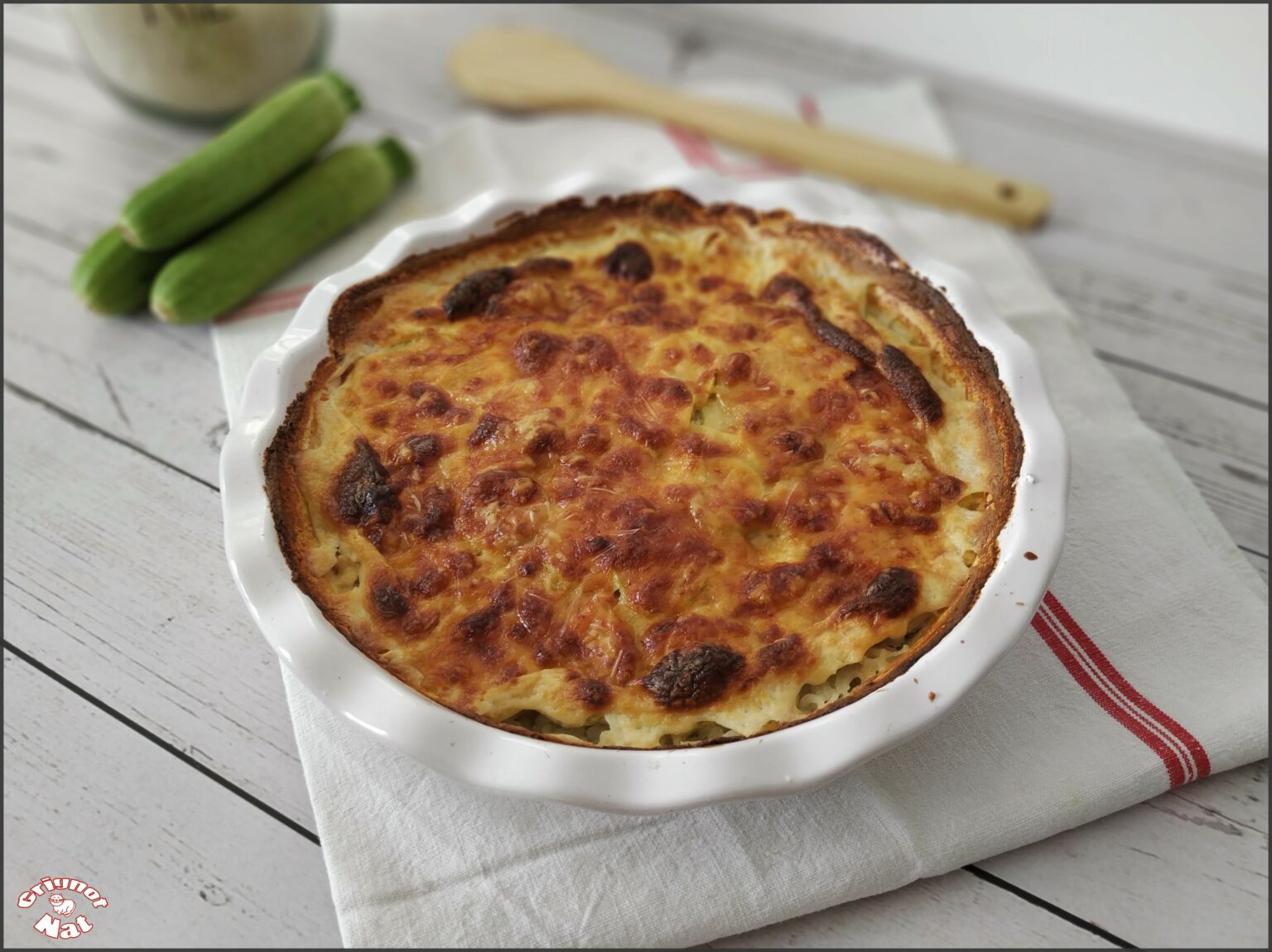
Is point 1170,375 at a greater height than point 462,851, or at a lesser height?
greater

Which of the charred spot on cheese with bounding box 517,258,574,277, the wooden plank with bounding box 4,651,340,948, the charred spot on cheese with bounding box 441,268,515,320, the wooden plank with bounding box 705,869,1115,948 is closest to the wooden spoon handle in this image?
the charred spot on cheese with bounding box 517,258,574,277

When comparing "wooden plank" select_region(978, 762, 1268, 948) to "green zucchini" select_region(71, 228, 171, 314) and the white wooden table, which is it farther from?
"green zucchini" select_region(71, 228, 171, 314)

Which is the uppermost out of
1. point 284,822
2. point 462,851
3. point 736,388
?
point 736,388

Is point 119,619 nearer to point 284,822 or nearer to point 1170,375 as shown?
point 284,822

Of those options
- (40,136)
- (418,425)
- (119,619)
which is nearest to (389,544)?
(418,425)

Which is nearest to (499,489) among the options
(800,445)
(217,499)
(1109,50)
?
(800,445)

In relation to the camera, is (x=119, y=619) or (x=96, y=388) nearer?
(x=119, y=619)

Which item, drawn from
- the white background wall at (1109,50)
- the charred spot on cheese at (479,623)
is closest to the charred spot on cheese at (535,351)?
the charred spot on cheese at (479,623)
